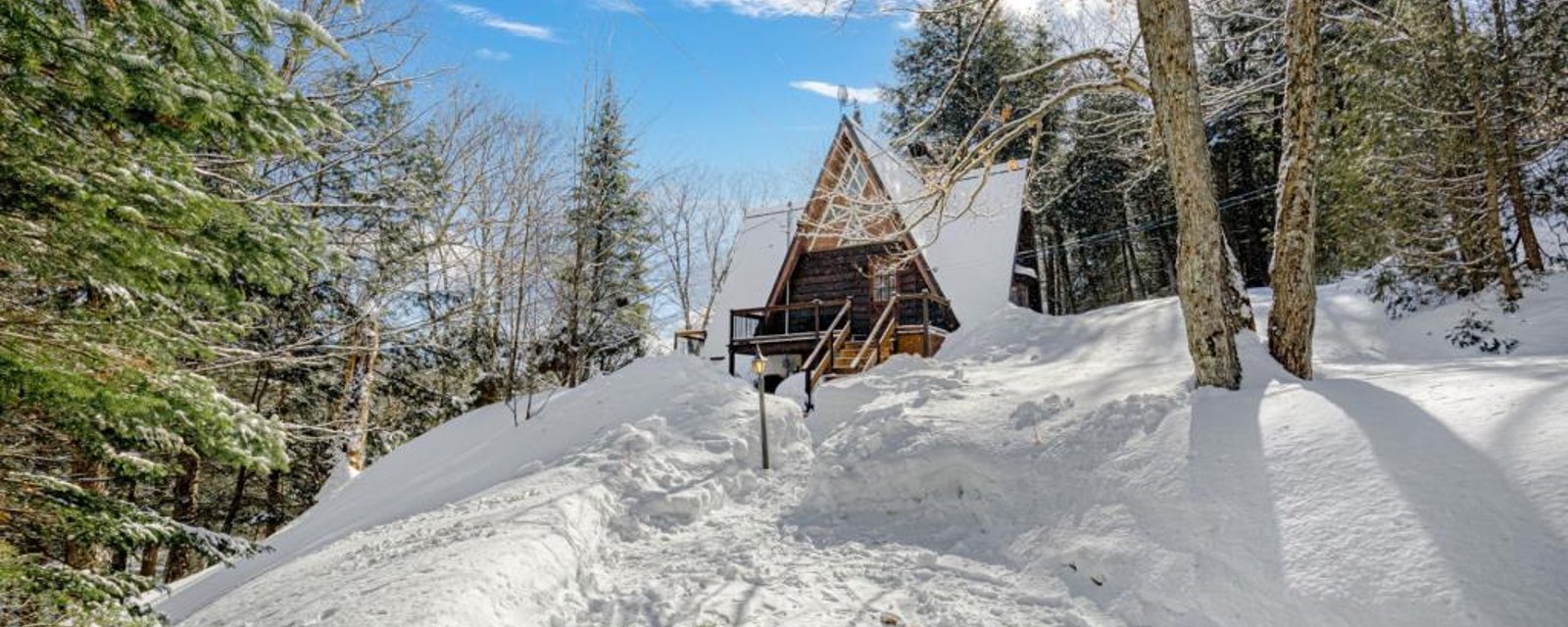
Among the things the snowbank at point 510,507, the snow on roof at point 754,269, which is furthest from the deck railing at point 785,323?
the snowbank at point 510,507

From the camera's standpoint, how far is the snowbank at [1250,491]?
A: 8.46 feet

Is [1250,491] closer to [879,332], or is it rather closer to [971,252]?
[879,332]

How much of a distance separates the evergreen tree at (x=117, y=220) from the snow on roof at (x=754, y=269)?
13.2 metres

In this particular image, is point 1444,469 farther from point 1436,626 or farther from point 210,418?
point 210,418

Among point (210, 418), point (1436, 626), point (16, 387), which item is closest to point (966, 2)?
point (1436, 626)

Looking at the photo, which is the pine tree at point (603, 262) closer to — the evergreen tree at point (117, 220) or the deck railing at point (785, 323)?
the deck railing at point (785, 323)

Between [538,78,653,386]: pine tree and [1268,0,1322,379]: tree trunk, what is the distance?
11.0 meters

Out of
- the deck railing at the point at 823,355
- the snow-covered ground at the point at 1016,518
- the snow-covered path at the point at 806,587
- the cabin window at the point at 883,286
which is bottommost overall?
the snow-covered path at the point at 806,587

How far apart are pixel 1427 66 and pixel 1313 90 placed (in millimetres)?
5792

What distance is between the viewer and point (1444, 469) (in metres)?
2.95

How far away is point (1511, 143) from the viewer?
27.9ft

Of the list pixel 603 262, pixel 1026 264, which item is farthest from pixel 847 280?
pixel 603 262

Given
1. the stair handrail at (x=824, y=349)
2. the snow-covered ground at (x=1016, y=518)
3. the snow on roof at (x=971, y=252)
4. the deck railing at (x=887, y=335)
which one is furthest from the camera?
the snow on roof at (x=971, y=252)

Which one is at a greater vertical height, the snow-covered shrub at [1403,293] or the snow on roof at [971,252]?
the snow on roof at [971,252]
